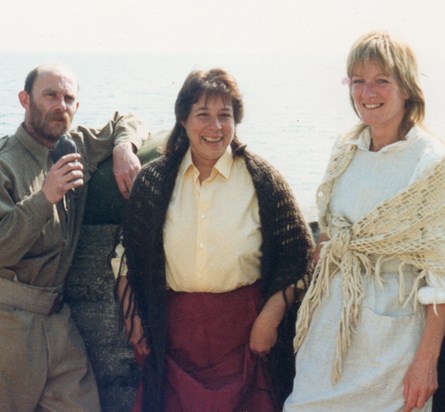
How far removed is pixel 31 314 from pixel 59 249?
0.96 ft

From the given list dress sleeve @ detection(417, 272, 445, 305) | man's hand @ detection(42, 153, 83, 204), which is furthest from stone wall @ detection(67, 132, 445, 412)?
dress sleeve @ detection(417, 272, 445, 305)

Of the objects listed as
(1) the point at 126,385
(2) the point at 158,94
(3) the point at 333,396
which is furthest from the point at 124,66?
(3) the point at 333,396

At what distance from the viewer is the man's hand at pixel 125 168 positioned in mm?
3256

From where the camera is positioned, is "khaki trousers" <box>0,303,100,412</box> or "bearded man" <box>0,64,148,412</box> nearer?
"bearded man" <box>0,64,148,412</box>

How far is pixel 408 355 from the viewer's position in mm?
2465

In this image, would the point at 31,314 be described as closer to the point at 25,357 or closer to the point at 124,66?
the point at 25,357

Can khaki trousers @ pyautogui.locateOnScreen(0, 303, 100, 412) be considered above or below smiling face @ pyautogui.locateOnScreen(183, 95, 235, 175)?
below

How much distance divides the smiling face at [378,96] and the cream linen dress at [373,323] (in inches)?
3.4

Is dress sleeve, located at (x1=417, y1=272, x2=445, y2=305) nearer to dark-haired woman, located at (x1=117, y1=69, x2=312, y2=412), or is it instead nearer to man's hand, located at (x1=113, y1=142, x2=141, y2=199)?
dark-haired woman, located at (x1=117, y1=69, x2=312, y2=412)

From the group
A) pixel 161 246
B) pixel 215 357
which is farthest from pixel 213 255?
pixel 215 357

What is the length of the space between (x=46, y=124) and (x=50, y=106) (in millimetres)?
89

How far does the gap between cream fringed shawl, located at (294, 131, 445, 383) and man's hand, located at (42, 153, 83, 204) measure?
98 cm

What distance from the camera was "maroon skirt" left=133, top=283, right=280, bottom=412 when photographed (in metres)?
Answer: 2.92

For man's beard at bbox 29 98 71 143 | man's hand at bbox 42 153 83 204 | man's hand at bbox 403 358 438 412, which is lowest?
man's hand at bbox 403 358 438 412
